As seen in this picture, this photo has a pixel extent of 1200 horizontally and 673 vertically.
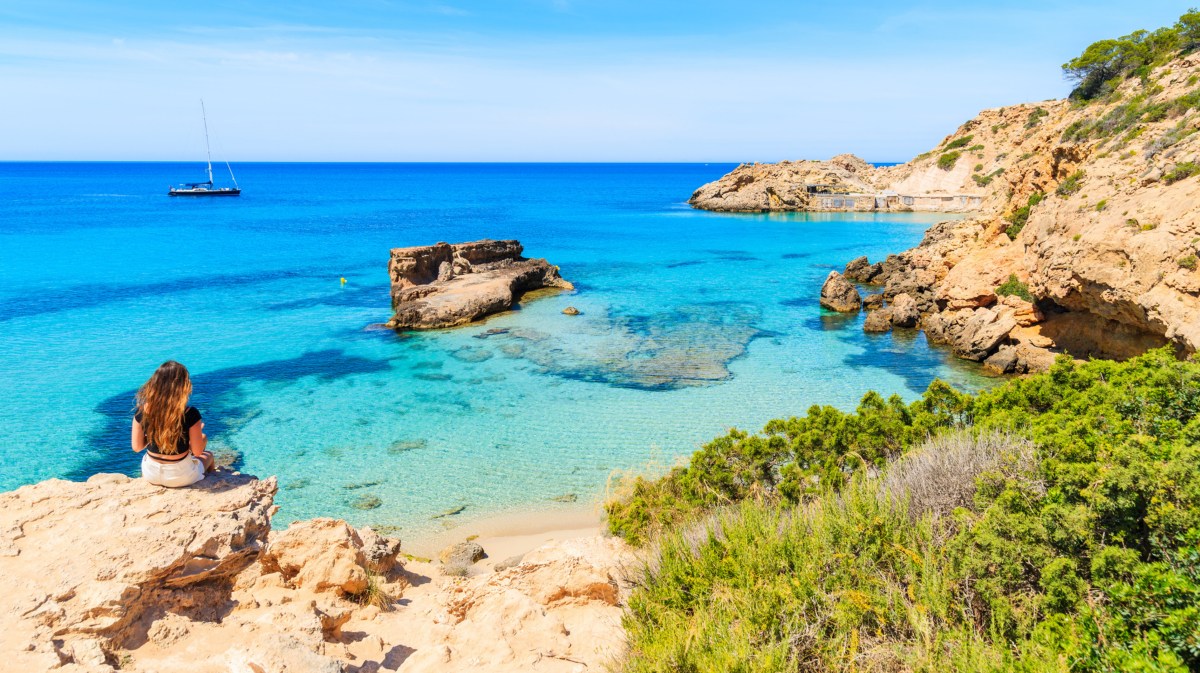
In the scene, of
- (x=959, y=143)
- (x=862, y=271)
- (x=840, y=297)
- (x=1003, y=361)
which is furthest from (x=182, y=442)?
(x=959, y=143)

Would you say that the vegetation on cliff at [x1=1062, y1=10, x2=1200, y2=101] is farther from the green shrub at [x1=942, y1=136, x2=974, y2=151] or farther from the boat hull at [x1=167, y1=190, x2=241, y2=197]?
the boat hull at [x1=167, y1=190, x2=241, y2=197]

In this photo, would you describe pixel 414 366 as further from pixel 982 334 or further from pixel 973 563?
pixel 973 563

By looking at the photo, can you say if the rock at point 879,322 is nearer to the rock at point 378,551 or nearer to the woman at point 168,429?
the rock at point 378,551

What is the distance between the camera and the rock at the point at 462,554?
11266 mm

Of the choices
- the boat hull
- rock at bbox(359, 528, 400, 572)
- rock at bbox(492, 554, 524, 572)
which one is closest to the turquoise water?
rock at bbox(492, 554, 524, 572)

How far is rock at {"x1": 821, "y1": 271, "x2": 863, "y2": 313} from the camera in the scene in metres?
29.4

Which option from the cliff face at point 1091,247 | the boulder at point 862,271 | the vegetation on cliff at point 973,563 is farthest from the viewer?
the boulder at point 862,271

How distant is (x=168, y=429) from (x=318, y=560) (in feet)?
8.13

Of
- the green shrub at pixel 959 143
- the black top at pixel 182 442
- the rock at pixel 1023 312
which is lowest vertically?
the rock at pixel 1023 312

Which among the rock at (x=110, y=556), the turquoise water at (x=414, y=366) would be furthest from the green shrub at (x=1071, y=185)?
the rock at (x=110, y=556)

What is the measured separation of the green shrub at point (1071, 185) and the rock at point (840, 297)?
8733mm

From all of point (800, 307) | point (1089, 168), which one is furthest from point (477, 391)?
point (1089, 168)

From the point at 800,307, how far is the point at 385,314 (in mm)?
18551

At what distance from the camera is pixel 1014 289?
75.8 ft
